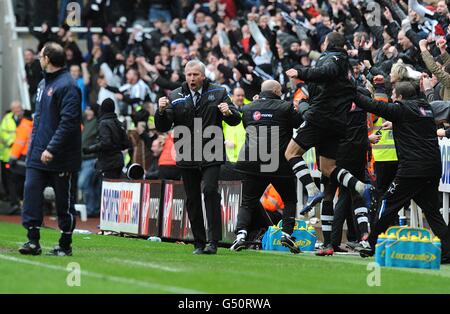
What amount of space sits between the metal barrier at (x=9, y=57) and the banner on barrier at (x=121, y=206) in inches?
435

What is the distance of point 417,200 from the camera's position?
46.8 feet

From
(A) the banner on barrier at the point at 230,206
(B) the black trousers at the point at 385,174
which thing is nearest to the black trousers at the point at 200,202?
(B) the black trousers at the point at 385,174

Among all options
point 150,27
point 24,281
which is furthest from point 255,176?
point 150,27

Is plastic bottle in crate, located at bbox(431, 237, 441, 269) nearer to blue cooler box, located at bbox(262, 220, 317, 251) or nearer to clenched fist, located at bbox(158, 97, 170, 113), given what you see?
blue cooler box, located at bbox(262, 220, 317, 251)

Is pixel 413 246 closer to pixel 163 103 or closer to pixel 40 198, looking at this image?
pixel 163 103

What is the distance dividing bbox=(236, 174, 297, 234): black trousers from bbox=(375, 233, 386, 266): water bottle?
242cm

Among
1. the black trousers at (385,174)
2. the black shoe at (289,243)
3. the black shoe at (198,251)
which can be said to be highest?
the black trousers at (385,174)

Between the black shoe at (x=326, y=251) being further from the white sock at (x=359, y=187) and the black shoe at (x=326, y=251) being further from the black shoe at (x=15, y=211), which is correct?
the black shoe at (x=15, y=211)

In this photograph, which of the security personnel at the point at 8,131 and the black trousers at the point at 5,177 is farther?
the black trousers at the point at 5,177

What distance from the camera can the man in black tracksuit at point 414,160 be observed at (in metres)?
14.0

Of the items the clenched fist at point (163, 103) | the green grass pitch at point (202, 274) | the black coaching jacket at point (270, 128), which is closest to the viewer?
the green grass pitch at point (202, 274)

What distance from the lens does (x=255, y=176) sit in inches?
625
